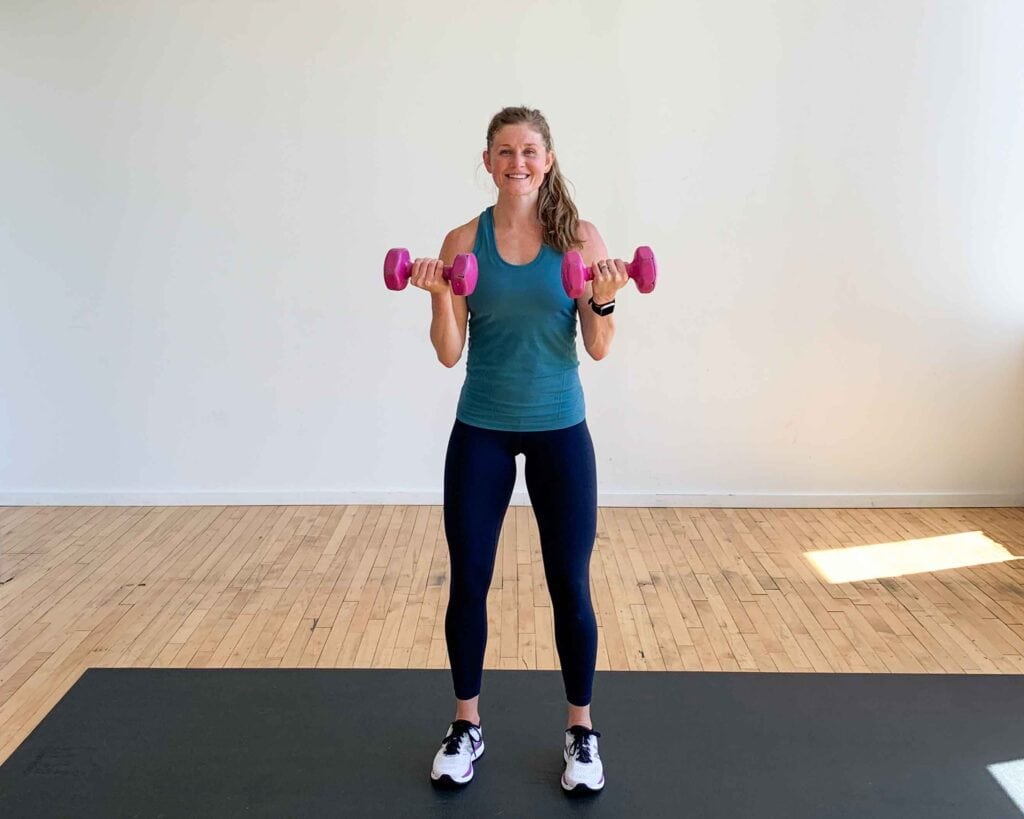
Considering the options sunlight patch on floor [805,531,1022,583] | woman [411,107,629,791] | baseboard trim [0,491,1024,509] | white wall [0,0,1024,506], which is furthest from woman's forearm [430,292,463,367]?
baseboard trim [0,491,1024,509]

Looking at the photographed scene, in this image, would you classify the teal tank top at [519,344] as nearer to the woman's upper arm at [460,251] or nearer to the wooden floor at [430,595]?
the woman's upper arm at [460,251]

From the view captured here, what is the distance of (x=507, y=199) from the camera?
1.90 metres

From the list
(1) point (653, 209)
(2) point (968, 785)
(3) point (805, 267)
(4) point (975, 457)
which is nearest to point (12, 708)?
(2) point (968, 785)

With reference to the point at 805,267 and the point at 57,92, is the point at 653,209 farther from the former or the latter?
the point at 57,92

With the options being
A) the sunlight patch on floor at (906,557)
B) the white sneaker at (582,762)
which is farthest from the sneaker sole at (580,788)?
the sunlight patch on floor at (906,557)

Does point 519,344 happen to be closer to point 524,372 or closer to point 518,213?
point 524,372

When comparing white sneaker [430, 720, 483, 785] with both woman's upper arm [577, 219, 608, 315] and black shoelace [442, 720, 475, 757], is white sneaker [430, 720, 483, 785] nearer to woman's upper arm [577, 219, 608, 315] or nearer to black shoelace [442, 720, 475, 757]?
black shoelace [442, 720, 475, 757]

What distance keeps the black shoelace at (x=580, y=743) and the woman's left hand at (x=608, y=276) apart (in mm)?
891

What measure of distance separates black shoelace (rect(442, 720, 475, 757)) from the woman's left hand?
0.94 m

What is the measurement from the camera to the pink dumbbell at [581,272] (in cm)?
177

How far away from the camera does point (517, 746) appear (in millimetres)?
2139

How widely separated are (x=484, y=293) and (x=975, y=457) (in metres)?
2.80

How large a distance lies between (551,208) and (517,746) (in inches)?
45.0

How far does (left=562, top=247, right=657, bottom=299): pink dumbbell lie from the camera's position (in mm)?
1771
